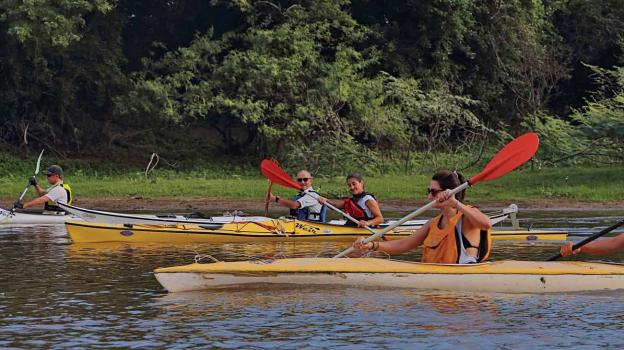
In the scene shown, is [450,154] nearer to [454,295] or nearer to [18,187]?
[18,187]

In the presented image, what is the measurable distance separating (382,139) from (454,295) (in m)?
19.6

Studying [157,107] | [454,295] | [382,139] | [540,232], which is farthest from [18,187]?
[454,295]

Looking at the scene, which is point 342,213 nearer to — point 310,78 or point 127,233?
point 127,233

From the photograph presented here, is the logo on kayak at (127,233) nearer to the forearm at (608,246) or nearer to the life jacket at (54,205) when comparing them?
the life jacket at (54,205)

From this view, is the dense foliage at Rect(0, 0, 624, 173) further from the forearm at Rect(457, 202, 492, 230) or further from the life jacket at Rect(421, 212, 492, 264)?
the forearm at Rect(457, 202, 492, 230)

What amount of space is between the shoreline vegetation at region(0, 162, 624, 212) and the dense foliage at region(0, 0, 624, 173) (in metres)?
1.31

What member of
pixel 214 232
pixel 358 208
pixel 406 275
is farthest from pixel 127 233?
pixel 406 275

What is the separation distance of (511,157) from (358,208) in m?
4.28

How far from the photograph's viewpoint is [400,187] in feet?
82.0

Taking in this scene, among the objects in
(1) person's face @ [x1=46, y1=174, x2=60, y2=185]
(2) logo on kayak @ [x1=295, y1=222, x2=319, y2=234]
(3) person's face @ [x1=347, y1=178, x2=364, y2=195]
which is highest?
(1) person's face @ [x1=46, y1=174, x2=60, y2=185]

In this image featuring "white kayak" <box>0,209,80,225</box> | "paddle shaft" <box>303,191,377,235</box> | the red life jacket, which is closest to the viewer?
"paddle shaft" <box>303,191,377,235</box>

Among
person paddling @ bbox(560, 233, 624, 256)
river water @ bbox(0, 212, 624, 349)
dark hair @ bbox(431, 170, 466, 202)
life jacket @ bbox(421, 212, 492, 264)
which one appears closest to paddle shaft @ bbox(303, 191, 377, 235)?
river water @ bbox(0, 212, 624, 349)

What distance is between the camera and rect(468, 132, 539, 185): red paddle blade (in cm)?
1089

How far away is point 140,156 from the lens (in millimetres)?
33062
